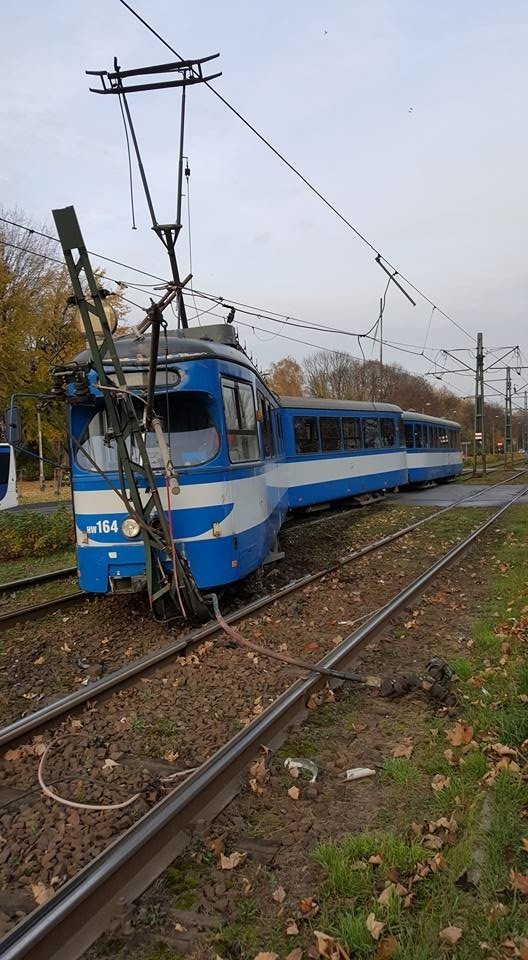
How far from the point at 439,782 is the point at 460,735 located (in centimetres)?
61

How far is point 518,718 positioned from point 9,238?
29.1 m

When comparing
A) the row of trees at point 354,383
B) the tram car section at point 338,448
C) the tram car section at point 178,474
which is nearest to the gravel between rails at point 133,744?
the tram car section at point 178,474

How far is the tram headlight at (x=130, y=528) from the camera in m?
7.33

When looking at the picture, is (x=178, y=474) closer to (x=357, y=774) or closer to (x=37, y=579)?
Result: (x=357, y=774)

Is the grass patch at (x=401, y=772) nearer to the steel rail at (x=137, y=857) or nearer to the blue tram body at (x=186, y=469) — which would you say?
the steel rail at (x=137, y=857)

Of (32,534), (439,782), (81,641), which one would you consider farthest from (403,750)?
(32,534)

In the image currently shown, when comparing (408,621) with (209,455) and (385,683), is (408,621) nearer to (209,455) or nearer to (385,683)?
(385,683)

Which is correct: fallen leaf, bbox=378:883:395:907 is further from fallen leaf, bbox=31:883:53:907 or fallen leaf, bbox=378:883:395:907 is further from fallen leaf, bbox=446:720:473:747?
fallen leaf, bbox=446:720:473:747

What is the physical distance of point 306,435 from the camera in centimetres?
1797

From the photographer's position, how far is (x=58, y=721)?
5.24 m

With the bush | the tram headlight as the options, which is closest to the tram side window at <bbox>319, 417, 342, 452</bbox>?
the bush

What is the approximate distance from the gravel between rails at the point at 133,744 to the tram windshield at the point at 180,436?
6.69 ft

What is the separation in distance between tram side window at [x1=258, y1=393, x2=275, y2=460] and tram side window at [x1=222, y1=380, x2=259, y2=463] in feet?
2.44

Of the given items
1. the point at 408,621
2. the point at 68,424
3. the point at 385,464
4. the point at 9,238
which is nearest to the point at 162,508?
the point at 68,424
